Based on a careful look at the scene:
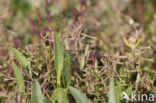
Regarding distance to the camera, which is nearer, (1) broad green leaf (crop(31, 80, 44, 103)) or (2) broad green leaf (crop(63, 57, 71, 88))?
(1) broad green leaf (crop(31, 80, 44, 103))

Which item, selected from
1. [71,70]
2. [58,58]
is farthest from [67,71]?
[71,70]

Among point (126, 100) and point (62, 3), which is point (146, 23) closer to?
point (62, 3)

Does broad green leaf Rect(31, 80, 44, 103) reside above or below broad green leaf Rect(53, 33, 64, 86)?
below

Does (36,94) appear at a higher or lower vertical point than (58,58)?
lower

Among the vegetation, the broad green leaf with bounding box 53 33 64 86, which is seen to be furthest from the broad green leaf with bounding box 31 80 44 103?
the broad green leaf with bounding box 53 33 64 86

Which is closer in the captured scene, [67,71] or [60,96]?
[60,96]

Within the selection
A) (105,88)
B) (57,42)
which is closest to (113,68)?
(105,88)

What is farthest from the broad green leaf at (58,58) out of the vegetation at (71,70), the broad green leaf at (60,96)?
the broad green leaf at (60,96)

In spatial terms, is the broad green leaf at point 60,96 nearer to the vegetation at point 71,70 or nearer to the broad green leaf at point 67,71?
the vegetation at point 71,70

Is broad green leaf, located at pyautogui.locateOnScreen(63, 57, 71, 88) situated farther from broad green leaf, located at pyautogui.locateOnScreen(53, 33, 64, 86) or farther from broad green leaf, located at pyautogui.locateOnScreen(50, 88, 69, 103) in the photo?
broad green leaf, located at pyautogui.locateOnScreen(50, 88, 69, 103)

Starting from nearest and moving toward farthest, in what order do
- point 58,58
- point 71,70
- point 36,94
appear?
1. point 36,94
2. point 58,58
3. point 71,70

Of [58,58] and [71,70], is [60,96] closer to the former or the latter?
[58,58]
